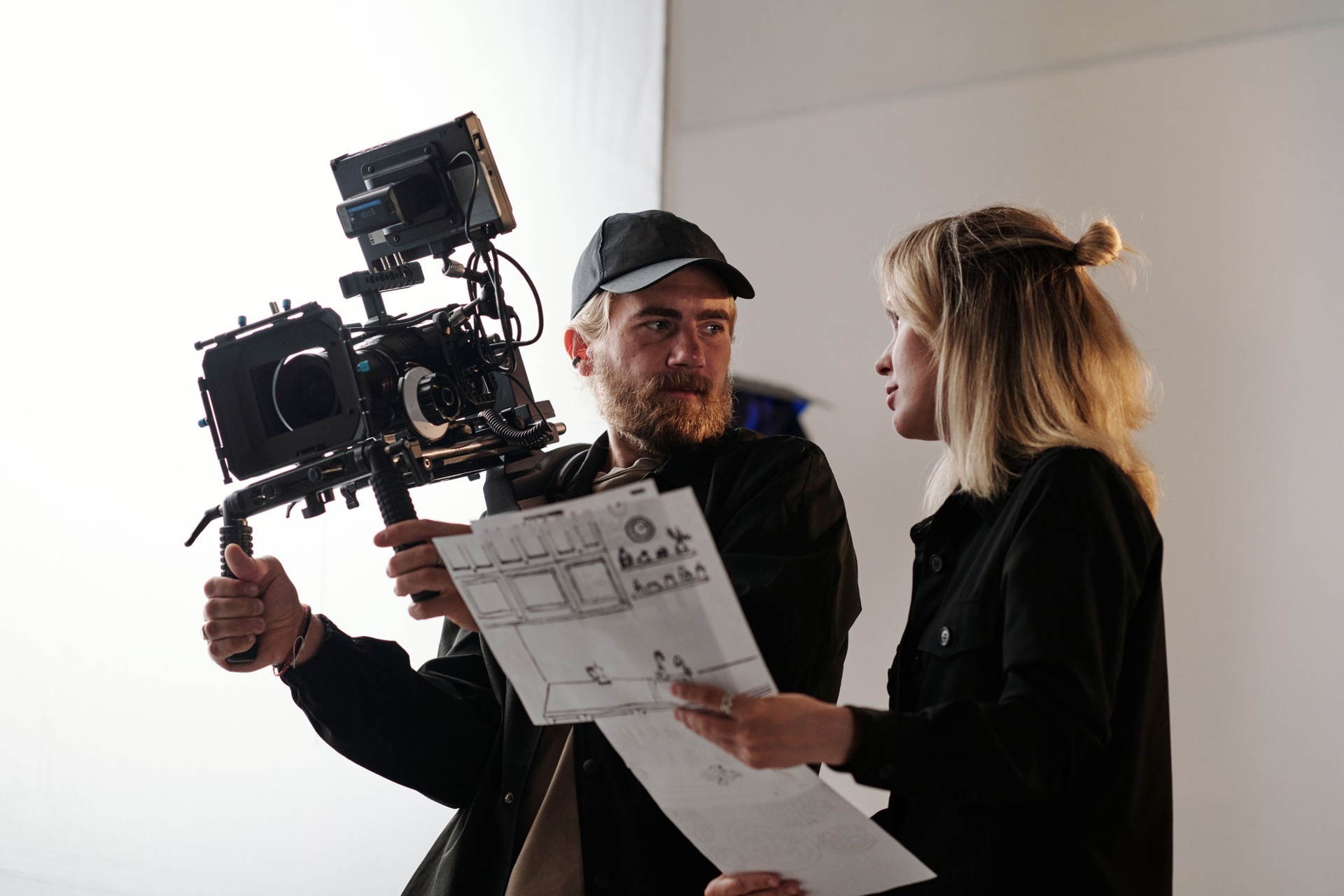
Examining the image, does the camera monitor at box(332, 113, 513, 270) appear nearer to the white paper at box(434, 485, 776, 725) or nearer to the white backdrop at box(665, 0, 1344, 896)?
the white paper at box(434, 485, 776, 725)

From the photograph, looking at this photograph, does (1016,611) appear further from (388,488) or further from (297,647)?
(297,647)

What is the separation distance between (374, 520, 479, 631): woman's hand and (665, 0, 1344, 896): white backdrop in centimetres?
138

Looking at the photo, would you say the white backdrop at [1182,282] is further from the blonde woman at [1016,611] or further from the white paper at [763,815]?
the white paper at [763,815]

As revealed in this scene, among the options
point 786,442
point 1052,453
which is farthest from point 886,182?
point 1052,453

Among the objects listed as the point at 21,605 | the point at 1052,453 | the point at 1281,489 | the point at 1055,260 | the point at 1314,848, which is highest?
the point at 1055,260

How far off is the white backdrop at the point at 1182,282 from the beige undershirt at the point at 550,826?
1.07m

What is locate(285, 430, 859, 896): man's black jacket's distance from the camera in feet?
3.66

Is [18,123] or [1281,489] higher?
[18,123]

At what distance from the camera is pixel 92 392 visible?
1360 mm

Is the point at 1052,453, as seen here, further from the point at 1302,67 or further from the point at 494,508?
the point at 1302,67

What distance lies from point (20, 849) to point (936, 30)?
2.25 m

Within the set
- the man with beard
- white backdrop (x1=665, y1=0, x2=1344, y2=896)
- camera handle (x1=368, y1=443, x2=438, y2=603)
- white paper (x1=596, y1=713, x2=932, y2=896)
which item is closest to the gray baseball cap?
the man with beard

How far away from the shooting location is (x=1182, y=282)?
2035mm

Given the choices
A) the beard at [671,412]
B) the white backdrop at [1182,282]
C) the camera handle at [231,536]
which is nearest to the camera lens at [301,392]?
the camera handle at [231,536]
